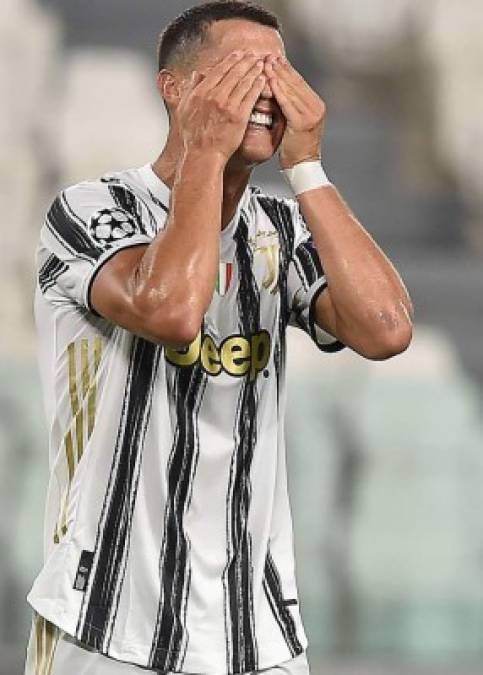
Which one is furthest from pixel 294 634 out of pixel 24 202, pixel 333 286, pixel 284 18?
pixel 284 18

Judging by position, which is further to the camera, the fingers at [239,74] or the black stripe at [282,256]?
the black stripe at [282,256]

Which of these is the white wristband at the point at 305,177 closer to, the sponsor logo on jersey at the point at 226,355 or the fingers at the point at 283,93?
the fingers at the point at 283,93

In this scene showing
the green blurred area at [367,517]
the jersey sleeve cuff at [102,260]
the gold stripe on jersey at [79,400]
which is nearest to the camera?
the jersey sleeve cuff at [102,260]

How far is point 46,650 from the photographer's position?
2.68 meters

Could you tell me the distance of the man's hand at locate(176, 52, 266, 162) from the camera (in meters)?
2.54

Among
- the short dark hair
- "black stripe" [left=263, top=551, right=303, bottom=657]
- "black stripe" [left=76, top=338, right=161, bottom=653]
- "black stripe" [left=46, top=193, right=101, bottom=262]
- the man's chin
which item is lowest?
"black stripe" [left=263, top=551, right=303, bottom=657]

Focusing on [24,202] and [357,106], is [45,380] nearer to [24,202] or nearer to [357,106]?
[24,202]

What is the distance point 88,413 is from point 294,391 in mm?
3147

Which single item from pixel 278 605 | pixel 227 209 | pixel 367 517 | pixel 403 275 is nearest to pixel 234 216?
pixel 227 209

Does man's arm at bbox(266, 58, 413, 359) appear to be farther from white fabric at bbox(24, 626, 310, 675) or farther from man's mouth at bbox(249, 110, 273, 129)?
white fabric at bbox(24, 626, 310, 675)

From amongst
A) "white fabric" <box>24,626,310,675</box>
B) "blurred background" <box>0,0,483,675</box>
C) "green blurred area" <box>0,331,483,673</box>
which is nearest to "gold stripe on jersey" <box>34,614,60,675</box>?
"white fabric" <box>24,626,310,675</box>

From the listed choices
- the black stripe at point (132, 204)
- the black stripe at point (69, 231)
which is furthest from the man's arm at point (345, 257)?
the black stripe at point (69, 231)

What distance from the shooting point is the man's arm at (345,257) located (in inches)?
103

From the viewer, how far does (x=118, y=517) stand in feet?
8.60
